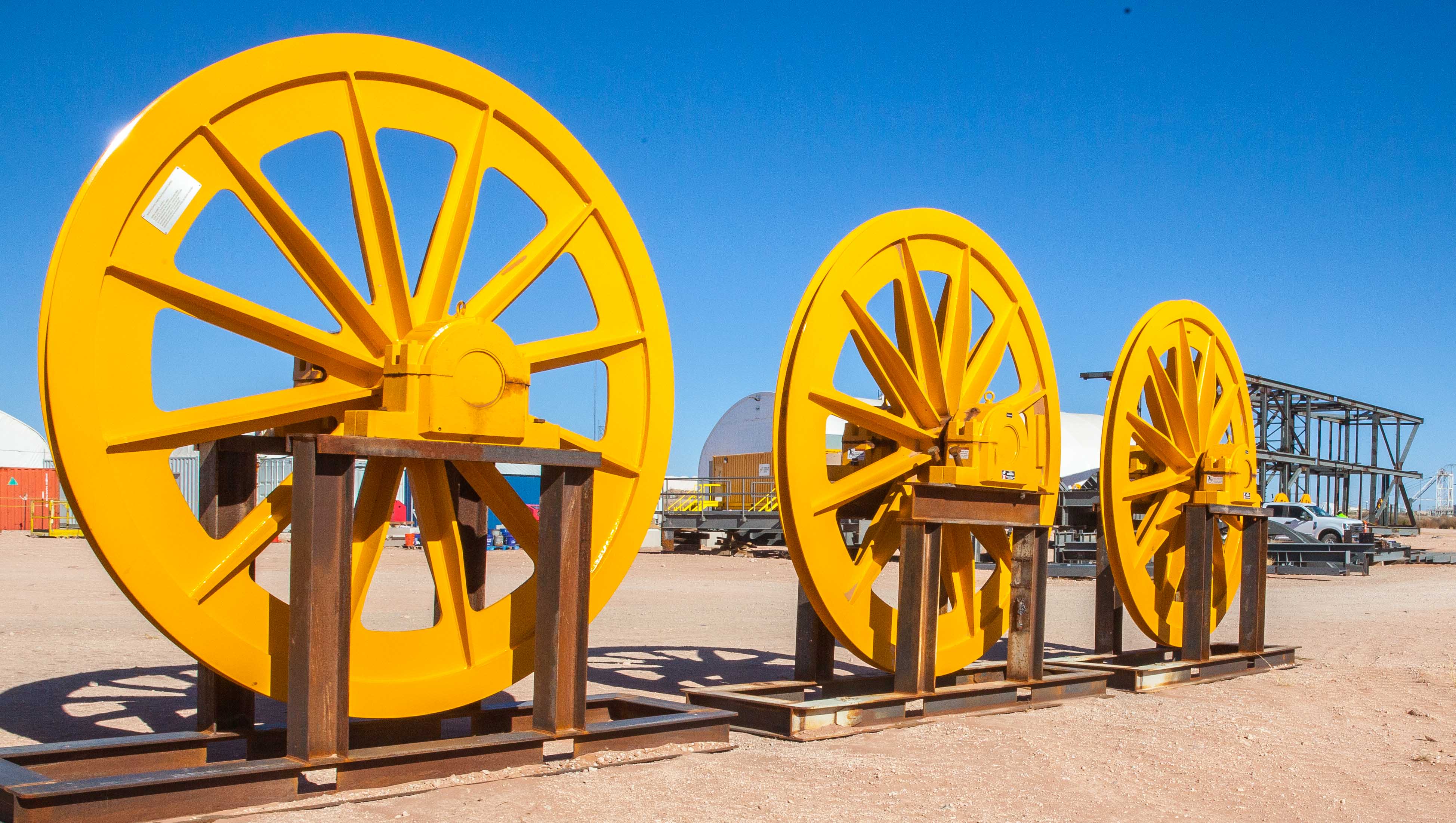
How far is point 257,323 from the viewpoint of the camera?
17.7 ft

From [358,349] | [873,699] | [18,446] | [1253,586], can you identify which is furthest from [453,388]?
[18,446]

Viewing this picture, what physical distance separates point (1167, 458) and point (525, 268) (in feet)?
21.9

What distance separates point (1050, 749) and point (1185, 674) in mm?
3895

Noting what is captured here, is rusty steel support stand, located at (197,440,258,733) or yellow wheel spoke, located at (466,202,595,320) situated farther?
yellow wheel spoke, located at (466,202,595,320)

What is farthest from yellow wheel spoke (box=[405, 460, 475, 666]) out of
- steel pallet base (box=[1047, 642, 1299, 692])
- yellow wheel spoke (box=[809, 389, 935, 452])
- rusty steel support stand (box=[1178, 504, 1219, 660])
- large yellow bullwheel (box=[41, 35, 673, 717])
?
rusty steel support stand (box=[1178, 504, 1219, 660])

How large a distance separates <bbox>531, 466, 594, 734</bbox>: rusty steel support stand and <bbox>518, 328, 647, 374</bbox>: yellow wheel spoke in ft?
2.15

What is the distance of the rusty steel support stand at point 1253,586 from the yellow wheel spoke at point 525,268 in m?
7.40

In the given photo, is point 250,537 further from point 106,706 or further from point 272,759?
point 106,706

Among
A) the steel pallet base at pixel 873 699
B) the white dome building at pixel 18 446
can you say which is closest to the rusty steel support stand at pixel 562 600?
the steel pallet base at pixel 873 699

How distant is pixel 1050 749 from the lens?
6.93 meters

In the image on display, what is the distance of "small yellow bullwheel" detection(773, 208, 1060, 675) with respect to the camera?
765 cm

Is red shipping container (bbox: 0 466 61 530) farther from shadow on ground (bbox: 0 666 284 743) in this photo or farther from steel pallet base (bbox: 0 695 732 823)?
steel pallet base (bbox: 0 695 732 823)

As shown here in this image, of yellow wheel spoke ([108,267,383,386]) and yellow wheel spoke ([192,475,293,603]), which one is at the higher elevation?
yellow wheel spoke ([108,267,383,386])

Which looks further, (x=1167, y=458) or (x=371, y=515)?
(x=1167, y=458)
